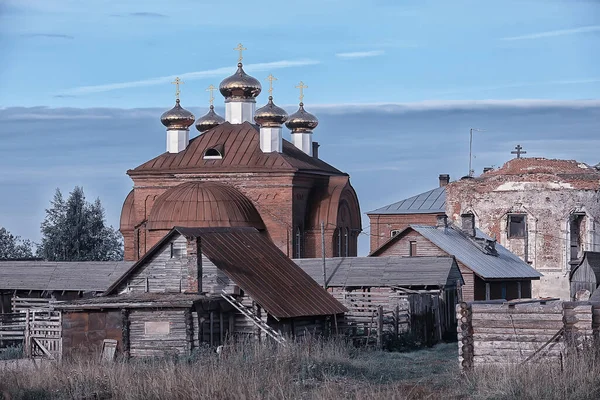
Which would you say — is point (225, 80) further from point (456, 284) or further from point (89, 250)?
point (456, 284)

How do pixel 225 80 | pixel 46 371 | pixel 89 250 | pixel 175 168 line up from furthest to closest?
pixel 89 250 < pixel 225 80 < pixel 175 168 < pixel 46 371

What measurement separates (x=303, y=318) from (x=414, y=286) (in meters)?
8.44

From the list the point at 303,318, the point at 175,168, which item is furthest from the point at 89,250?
the point at 303,318

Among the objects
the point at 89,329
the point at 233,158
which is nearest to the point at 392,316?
the point at 89,329

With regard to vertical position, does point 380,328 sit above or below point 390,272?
below

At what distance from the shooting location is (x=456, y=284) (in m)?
34.4

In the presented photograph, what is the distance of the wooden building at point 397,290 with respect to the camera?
30625 mm

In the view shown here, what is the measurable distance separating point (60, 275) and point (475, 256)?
1353 cm

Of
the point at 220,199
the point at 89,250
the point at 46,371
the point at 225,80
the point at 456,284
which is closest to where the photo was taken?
the point at 46,371

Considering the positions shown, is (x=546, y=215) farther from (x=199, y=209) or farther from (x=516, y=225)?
(x=199, y=209)

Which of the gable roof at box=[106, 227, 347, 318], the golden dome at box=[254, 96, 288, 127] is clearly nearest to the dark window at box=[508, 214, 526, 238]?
the golden dome at box=[254, 96, 288, 127]

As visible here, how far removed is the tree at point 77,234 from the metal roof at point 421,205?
531 inches

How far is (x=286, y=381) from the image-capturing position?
17672 millimetres

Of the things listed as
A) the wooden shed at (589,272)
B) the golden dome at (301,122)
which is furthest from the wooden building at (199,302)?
the golden dome at (301,122)
